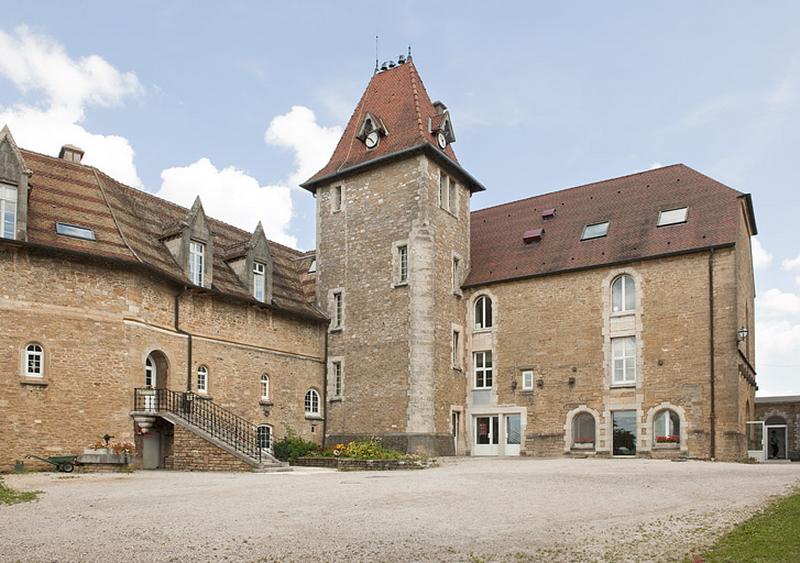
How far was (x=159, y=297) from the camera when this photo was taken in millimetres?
24969

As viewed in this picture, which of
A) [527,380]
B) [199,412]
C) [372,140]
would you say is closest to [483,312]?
[527,380]

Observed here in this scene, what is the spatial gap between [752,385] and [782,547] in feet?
85.8

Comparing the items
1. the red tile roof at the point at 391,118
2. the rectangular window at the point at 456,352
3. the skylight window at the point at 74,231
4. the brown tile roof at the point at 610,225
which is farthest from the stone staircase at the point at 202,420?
the brown tile roof at the point at 610,225

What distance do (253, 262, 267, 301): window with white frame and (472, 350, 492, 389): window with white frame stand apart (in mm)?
9089

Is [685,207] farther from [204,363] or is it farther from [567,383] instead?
[204,363]

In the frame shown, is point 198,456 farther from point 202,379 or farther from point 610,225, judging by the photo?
point 610,225

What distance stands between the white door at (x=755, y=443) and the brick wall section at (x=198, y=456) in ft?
63.5

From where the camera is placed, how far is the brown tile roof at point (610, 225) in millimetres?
28328

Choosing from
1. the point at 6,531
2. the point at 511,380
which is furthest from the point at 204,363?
the point at 6,531

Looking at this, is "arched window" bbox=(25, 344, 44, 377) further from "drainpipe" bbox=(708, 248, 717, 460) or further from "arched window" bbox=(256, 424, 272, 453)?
"drainpipe" bbox=(708, 248, 717, 460)

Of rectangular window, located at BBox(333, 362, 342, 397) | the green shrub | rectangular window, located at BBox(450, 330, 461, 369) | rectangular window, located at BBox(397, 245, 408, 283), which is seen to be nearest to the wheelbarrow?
the green shrub

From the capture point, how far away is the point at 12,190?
72.1 ft

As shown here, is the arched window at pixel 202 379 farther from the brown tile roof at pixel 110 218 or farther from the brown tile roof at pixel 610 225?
the brown tile roof at pixel 610 225

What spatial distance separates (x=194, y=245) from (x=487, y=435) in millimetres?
13784
